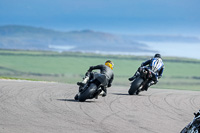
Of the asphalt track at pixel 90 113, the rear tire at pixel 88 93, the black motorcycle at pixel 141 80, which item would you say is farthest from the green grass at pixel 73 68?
the rear tire at pixel 88 93

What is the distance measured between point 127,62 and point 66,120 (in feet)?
523

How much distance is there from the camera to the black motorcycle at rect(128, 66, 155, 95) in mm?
21594

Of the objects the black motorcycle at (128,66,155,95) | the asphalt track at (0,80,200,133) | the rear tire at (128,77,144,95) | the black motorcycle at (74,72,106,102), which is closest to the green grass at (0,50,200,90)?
the black motorcycle at (128,66,155,95)

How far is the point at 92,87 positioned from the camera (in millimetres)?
17844

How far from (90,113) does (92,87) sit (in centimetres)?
321

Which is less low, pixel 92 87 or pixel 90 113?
pixel 92 87

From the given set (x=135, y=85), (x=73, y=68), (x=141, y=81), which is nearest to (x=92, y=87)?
(x=135, y=85)

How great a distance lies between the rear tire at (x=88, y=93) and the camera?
58.0 ft

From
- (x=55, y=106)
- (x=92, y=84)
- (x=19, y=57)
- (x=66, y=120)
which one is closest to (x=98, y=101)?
(x=92, y=84)

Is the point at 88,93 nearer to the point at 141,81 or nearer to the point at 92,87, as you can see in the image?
the point at 92,87

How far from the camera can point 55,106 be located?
52.4 feet

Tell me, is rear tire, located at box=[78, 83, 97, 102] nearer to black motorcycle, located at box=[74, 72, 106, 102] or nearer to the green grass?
black motorcycle, located at box=[74, 72, 106, 102]

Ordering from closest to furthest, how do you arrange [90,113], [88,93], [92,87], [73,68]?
[90,113], [88,93], [92,87], [73,68]

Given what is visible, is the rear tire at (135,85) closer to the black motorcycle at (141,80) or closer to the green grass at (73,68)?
the black motorcycle at (141,80)
